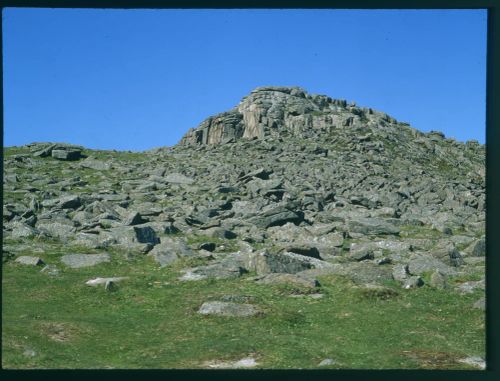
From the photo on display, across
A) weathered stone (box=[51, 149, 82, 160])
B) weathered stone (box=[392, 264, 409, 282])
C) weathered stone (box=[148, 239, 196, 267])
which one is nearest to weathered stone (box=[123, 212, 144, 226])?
weathered stone (box=[148, 239, 196, 267])

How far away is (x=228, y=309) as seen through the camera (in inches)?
760

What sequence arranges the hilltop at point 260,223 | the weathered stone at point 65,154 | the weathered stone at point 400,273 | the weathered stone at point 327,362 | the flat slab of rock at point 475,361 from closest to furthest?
1. the weathered stone at point 327,362
2. the flat slab of rock at point 475,361
3. the hilltop at point 260,223
4. the weathered stone at point 400,273
5. the weathered stone at point 65,154

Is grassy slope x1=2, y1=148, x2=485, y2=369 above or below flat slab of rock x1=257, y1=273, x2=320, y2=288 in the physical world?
below

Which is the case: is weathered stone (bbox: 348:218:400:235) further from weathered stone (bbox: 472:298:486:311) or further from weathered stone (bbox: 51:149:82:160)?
weathered stone (bbox: 51:149:82:160)

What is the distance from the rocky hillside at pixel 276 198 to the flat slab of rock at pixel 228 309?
11.6 ft

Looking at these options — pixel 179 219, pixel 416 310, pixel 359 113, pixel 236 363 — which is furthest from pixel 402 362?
pixel 359 113

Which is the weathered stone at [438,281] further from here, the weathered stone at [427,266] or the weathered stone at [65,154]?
the weathered stone at [65,154]

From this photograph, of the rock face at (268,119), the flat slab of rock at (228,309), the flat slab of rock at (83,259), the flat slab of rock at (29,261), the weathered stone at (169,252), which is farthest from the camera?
the rock face at (268,119)

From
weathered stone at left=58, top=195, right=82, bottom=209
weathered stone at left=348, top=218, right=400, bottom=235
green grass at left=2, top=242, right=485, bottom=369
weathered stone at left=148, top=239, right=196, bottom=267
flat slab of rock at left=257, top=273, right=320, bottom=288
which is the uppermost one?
weathered stone at left=58, top=195, right=82, bottom=209

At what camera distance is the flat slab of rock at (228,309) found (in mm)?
19094

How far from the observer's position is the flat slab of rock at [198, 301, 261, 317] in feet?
62.6

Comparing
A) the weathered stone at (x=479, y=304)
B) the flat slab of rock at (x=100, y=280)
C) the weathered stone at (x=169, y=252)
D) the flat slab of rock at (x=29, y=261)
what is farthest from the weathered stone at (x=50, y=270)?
the weathered stone at (x=479, y=304)

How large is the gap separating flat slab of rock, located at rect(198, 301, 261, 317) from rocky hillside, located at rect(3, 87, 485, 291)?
3545 mm
